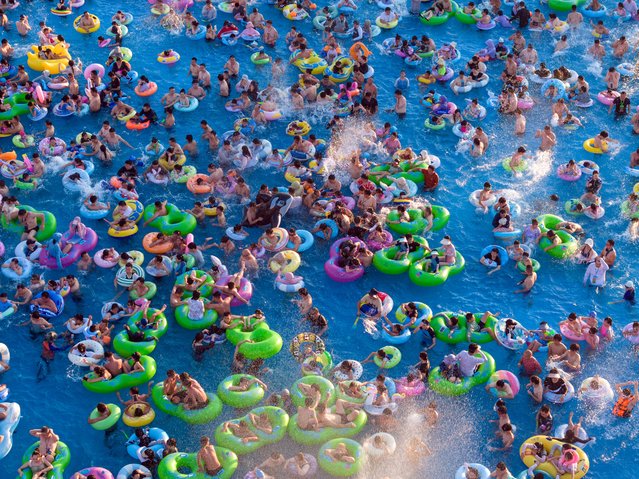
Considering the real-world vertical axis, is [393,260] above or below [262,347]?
above

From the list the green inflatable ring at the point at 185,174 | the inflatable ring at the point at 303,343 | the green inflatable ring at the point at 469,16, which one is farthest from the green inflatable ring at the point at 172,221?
the green inflatable ring at the point at 469,16

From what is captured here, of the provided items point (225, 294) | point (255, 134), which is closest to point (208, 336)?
point (225, 294)

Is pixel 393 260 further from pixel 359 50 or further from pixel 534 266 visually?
pixel 359 50

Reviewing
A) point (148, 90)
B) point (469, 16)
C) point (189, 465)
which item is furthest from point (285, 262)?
point (469, 16)

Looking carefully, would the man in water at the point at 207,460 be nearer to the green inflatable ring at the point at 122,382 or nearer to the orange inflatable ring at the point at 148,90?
the green inflatable ring at the point at 122,382

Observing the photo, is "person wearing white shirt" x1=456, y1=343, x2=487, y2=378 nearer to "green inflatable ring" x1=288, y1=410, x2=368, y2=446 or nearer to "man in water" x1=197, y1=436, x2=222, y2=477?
"green inflatable ring" x1=288, y1=410, x2=368, y2=446

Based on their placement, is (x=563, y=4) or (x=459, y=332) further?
(x=563, y=4)

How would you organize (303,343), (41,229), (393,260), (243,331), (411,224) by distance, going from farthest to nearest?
(411,224) < (41,229) < (393,260) < (243,331) < (303,343)
